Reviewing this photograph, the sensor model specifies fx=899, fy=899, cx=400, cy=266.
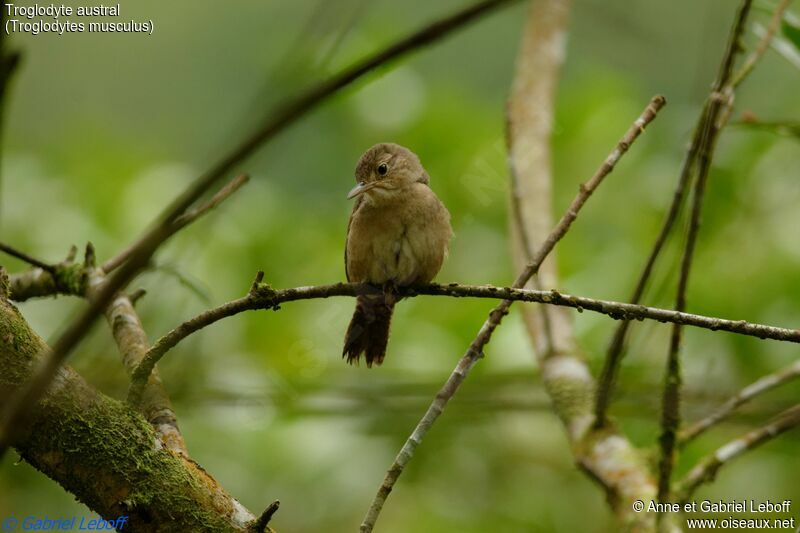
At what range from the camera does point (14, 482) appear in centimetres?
419

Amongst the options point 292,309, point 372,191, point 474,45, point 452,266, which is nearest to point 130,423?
point 372,191

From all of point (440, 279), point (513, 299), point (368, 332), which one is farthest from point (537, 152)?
point (513, 299)

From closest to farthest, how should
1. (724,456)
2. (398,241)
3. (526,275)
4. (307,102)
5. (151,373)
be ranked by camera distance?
(307,102)
(151,373)
(526,275)
(724,456)
(398,241)

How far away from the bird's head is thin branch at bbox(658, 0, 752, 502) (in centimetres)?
166

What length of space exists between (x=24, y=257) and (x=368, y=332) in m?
Result: 1.91

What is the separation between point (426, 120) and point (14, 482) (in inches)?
116

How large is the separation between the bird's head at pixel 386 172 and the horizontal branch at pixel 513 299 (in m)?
1.84

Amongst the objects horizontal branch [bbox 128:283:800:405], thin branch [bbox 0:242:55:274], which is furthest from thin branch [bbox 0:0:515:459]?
thin branch [bbox 0:242:55:274]

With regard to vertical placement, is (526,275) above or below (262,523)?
above

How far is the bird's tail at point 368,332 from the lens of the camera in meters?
4.14

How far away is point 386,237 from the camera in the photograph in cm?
392

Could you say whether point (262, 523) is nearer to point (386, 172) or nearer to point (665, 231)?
point (665, 231)

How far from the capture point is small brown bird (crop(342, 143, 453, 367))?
3.87 meters

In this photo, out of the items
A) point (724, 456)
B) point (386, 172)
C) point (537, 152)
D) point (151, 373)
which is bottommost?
point (151, 373)
